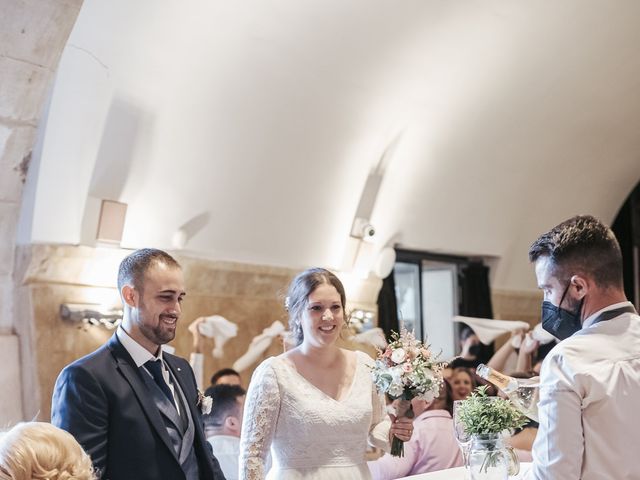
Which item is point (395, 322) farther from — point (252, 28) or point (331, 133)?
point (252, 28)

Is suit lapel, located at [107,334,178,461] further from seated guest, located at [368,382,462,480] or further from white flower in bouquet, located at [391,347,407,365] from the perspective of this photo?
seated guest, located at [368,382,462,480]

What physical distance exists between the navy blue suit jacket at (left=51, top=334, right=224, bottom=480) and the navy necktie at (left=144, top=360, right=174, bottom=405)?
102 mm

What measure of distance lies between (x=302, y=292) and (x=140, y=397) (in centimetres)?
93

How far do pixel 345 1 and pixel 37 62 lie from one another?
208cm

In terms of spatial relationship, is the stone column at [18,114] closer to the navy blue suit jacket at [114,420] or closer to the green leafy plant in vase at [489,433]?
the navy blue suit jacket at [114,420]

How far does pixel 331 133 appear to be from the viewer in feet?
22.3

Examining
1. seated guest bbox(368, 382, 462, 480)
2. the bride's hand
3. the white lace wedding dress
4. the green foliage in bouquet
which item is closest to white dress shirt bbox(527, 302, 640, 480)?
the green foliage in bouquet

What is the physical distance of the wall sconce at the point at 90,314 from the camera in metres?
5.34

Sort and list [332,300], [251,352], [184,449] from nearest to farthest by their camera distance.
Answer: [184,449], [332,300], [251,352]

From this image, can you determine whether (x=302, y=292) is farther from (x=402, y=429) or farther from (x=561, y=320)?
(x=561, y=320)

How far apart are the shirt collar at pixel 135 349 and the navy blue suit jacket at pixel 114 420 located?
66 millimetres

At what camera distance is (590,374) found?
244 centimetres

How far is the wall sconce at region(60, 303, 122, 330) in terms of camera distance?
17.5 feet

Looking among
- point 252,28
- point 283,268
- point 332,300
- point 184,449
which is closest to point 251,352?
point 283,268
